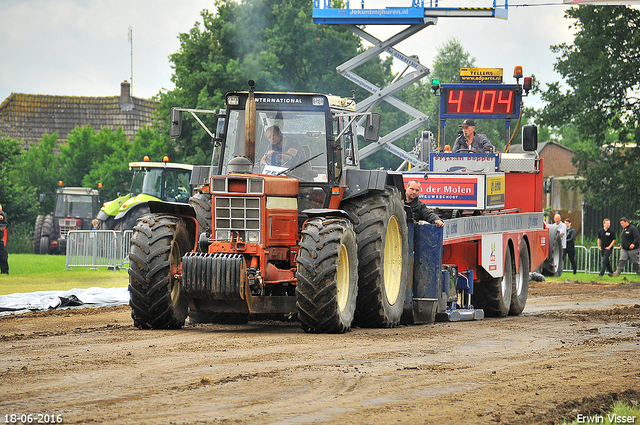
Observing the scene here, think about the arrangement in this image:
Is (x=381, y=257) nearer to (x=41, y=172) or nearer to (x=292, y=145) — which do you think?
(x=292, y=145)

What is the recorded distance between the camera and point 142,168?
27516 mm

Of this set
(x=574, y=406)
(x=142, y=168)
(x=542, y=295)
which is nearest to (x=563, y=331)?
(x=574, y=406)

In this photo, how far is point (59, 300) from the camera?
15422 millimetres

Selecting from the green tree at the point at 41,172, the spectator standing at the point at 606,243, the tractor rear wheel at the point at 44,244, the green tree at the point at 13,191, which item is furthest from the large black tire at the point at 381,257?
the green tree at the point at 41,172

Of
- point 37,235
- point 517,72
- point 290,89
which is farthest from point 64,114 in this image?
point 517,72

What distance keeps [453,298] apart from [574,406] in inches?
275

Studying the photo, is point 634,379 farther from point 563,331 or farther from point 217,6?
point 217,6

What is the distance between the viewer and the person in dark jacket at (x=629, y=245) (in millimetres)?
26094

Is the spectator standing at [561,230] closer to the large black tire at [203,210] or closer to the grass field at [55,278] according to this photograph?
the grass field at [55,278]

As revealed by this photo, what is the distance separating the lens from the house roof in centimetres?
5503

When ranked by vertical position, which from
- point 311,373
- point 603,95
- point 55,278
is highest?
point 603,95

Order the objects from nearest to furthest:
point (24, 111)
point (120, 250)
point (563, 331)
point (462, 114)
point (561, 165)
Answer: point (563, 331), point (462, 114), point (120, 250), point (24, 111), point (561, 165)

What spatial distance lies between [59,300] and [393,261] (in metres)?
6.26

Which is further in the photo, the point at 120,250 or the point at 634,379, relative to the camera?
the point at 120,250
